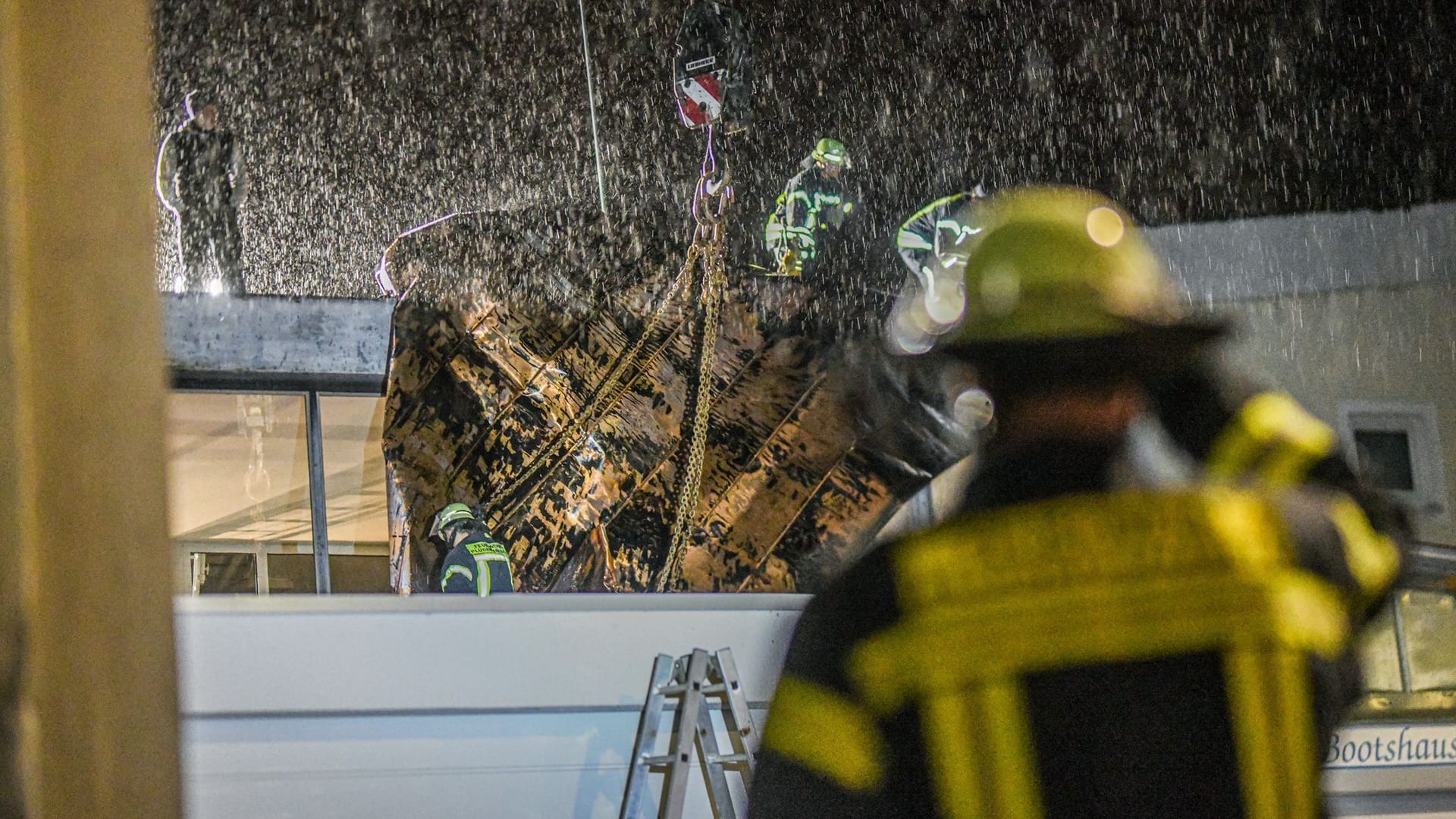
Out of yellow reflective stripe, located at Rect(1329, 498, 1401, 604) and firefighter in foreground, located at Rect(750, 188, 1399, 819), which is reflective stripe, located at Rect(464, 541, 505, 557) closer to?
firefighter in foreground, located at Rect(750, 188, 1399, 819)

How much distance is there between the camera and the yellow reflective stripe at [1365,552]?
42.1 inches

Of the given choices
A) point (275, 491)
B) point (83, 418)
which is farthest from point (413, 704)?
point (275, 491)

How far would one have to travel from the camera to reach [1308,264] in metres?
3.75

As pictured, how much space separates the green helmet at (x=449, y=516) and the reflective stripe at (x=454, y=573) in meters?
0.18

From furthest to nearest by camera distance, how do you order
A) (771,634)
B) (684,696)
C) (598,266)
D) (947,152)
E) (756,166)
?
(947,152) < (756,166) < (598,266) < (771,634) < (684,696)

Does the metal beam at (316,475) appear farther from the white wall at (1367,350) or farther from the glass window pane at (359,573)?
the white wall at (1367,350)

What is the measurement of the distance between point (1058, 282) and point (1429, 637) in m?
2.32

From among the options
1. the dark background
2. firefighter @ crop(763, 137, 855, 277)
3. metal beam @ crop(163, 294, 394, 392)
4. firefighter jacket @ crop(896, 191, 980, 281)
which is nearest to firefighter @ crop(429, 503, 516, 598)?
metal beam @ crop(163, 294, 394, 392)

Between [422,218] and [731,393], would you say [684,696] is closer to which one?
[731,393]

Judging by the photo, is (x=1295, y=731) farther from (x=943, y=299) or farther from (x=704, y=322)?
(x=943, y=299)

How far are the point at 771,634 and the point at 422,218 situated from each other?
128 inches

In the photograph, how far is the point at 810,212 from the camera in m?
4.53

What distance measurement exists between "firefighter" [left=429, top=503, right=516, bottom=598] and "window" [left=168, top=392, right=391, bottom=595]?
39 centimetres

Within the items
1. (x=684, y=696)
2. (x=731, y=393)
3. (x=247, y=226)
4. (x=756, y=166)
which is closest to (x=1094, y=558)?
(x=684, y=696)
